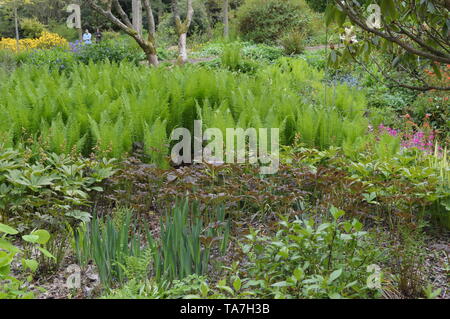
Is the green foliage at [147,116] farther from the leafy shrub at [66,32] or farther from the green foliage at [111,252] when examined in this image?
the leafy shrub at [66,32]

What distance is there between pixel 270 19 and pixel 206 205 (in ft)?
47.7

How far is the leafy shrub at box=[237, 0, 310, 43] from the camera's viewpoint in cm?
1628

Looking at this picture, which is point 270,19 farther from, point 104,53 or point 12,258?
point 12,258

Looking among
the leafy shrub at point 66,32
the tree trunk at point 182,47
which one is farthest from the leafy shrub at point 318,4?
the leafy shrub at point 66,32

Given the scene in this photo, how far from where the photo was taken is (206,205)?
2922 millimetres

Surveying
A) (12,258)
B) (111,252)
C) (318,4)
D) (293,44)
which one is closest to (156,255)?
(111,252)

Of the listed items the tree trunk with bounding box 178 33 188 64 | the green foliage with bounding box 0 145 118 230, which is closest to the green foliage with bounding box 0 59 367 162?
the green foliage with bounding box 0 145 118 230

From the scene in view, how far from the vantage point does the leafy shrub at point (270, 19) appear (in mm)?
16281

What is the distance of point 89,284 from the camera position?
2447mm

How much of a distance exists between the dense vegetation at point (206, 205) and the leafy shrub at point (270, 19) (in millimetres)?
11138

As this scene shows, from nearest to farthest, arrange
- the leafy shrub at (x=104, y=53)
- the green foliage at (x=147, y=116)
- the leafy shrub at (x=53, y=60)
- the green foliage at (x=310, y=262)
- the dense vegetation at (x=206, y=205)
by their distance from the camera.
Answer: the green foliage at (x=310, y=262) → the dense vegetation at (x=206, y=205) → the green foliage at (x=147, y=116) → the leafy shrub at (x=53, y=60) → the leafy shrub at (x=104, y=53)

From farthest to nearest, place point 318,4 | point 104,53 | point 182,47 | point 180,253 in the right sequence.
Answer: point 318,4
point 182,47
point 104,53
point 180,253
